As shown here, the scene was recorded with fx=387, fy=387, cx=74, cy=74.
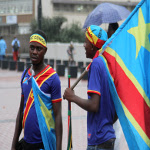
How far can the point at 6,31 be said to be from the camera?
53469 millimetres

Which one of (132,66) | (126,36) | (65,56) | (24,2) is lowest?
(65,56)

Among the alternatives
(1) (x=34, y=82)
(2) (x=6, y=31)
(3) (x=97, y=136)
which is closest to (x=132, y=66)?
(3) (x=97, y=136)

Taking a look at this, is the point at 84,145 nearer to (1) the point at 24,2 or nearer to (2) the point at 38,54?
(2) the point at 38,54

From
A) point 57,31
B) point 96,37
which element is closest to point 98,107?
point 96,37

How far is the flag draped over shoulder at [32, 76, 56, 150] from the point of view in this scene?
3.26 metres

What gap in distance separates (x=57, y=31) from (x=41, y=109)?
40.2 metres

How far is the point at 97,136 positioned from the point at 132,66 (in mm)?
625

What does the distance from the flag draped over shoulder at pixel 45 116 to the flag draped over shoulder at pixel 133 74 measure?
0.61 m

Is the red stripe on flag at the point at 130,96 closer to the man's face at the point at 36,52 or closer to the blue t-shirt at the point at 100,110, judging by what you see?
the blue t-shirt at the point at 100,110

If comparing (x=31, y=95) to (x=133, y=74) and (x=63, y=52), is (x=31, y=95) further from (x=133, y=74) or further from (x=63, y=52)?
(x=63, y=52)

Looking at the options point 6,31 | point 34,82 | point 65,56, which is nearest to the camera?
point 34,82

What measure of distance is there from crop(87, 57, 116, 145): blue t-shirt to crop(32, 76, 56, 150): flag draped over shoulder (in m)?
0.40

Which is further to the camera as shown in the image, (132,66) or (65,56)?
(65,56)

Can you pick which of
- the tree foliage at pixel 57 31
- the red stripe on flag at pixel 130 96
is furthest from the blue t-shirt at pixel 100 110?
the tree foliage at pixel 57 31
